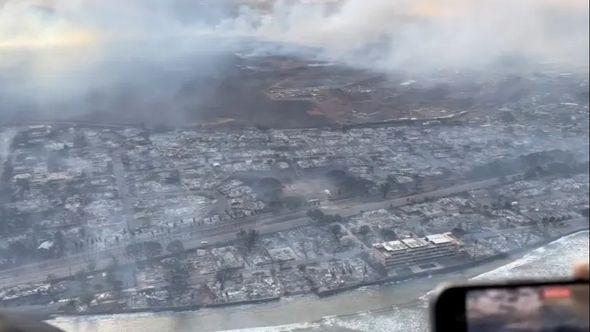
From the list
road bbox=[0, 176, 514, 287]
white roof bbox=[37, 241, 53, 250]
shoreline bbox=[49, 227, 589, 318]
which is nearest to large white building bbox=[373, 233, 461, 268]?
shoreline bbox=[49, 227, 589, 318]

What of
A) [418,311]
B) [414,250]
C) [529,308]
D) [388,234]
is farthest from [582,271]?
[388,234]

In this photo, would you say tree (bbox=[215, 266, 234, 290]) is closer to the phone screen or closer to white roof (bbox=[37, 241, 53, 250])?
white roof (bbox=[37, 241, 53, 250])

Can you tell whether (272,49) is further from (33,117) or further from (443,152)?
(443,152)

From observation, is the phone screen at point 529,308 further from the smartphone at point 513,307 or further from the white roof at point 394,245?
the white roof at point 394,245

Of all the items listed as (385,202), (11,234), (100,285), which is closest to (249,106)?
(385,202)

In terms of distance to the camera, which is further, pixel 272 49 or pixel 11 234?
pixel 272 49

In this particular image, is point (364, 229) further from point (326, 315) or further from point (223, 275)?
point (326, 315)

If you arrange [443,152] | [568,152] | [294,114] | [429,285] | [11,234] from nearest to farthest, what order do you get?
[429,285], [11,234], [568,152], [443,152], [294,114]
